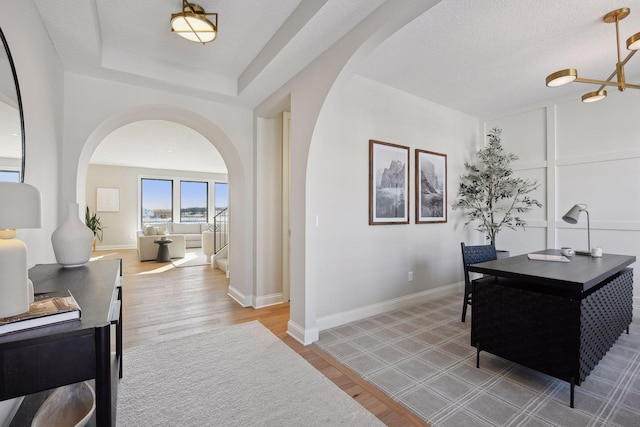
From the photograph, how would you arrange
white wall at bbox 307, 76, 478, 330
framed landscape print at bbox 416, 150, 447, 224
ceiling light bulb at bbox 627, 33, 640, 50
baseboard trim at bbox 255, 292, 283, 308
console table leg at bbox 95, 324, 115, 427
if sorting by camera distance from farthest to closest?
framed landscape print at bbox 416, 150, 447, 224 < baseboard trim at bbox 255, 292, 283, 308 < white wall at bbox 307, 76, 478, 330 < ceiling light bulb at bbox 627, 33, 640, 50 < console table leg at bbox 95, 324, 115, 427

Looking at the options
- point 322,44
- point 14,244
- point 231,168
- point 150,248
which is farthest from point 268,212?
point 150,248

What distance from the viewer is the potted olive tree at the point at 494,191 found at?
4.13m

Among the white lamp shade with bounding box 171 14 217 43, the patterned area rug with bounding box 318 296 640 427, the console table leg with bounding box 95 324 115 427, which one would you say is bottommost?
the patterned area rug with bounding box 318 296 640 427

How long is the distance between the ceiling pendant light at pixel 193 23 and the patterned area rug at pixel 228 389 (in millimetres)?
2557

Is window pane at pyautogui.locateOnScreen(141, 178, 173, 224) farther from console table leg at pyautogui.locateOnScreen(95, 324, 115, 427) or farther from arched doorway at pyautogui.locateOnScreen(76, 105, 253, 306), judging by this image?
Result: console table leg at pyautogui.locateOnScreen(95, 324, 115, 427)

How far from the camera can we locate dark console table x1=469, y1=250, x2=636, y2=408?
1.82 meters

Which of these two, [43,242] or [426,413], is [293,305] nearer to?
[426,413]

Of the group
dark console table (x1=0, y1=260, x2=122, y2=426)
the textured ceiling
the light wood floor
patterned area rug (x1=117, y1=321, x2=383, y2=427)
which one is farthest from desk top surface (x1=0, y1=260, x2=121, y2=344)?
the textured ceiling

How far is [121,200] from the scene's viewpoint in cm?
950

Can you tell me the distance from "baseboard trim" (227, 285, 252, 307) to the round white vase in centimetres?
208

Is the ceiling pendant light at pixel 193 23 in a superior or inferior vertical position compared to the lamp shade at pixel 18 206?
superior

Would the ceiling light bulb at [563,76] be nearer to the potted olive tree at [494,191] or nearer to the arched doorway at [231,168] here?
the potted olive tree at [494,191]

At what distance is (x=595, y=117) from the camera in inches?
145

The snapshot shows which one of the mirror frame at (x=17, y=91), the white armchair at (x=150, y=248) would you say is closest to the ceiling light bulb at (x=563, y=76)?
the mirror frame at (x=17, y=91)
